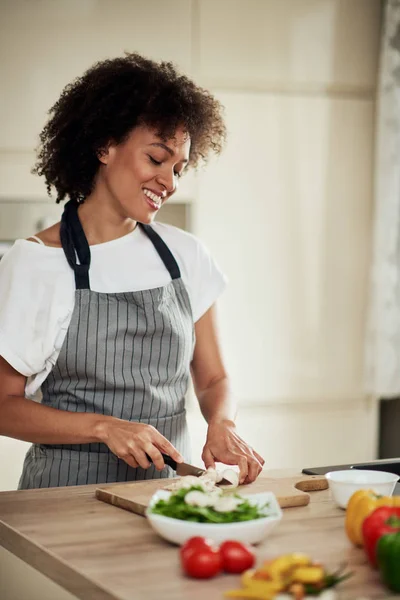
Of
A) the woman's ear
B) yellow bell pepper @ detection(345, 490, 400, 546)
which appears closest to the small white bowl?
yellow bell pepper @ detection(345, 490, 400, 546)

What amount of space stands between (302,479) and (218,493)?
1.36ft

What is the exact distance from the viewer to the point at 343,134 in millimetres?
3543

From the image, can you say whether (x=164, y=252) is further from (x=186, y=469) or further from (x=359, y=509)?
(x=359, y=509)

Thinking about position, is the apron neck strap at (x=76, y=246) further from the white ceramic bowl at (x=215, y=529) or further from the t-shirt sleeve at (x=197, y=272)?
the white ceramic bowl at (x=215, y=529)

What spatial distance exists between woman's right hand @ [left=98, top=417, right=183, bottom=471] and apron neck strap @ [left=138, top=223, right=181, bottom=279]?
499mm

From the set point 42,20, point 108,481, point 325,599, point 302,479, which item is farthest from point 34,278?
point 42,20

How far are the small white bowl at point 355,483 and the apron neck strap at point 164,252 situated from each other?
2.27 ft

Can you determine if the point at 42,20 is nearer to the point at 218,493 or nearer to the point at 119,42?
the point at 119,42

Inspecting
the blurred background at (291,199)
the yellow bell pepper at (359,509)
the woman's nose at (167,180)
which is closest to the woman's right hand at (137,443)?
the yellow bell pepper at (359,509)

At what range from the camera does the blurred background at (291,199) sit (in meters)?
3.24

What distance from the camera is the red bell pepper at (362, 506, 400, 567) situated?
1.20 metres

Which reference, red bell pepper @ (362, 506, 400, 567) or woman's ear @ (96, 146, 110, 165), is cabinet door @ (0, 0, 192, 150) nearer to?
woman's ear @ (96, 146, 110, 165)

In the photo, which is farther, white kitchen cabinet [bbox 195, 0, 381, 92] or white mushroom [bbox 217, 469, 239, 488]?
white kitchen cabinet [bbox 195, 0, 381, 92]

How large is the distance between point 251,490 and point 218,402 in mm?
417
